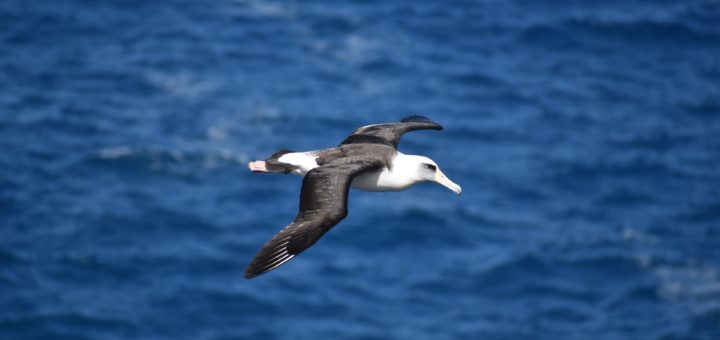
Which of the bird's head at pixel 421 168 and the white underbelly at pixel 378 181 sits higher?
the bird's head at pixel 421 168

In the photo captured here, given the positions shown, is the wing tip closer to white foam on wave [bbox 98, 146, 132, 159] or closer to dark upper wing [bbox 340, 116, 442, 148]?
dark upper wing [bbox 340, 116, 442, 148]

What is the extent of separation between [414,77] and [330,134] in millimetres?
6986

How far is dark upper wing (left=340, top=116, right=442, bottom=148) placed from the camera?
1917cm

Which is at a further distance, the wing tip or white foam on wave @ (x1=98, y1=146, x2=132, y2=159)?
white foam on wave @ (x1=98, y1=146, x2=132, y2=159)

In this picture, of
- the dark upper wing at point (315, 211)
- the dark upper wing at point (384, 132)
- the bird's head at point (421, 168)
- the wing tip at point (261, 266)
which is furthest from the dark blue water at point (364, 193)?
the wing tip at point (261, 266)

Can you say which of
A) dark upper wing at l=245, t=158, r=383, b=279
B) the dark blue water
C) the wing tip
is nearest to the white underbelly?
dark upper wing at l=245, t=158, r=383, b=279

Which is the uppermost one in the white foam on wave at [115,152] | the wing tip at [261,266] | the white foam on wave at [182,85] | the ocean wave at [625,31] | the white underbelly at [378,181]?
the ocean wave at [625,31]

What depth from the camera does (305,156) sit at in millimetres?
17781

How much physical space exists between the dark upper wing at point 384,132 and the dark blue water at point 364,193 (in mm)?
20444

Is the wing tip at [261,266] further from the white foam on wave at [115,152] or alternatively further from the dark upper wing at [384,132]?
the white foam on wave at [115,152]

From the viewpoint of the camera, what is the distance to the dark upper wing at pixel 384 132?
62.9 ft

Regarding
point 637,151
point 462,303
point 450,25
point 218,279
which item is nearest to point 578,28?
point 450,25

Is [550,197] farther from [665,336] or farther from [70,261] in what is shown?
[70,261]

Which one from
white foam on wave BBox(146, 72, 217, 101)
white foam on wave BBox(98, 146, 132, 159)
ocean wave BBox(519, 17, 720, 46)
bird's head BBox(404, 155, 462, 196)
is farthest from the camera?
ocean wave BBox(519, 17, 720, 46)
